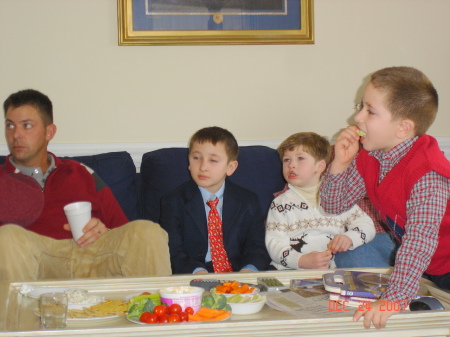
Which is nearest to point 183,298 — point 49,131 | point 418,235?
point 418,235

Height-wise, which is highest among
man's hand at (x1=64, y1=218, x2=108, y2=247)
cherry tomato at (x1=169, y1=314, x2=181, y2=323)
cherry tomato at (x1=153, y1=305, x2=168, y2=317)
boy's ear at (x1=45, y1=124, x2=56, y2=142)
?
boy's ear at (x1=45, y1=124, x2=56, y2=142)

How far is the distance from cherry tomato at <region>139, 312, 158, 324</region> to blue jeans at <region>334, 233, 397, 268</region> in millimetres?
1331

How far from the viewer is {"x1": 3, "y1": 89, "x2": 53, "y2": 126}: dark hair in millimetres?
2695

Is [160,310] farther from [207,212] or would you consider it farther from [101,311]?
[207,212]

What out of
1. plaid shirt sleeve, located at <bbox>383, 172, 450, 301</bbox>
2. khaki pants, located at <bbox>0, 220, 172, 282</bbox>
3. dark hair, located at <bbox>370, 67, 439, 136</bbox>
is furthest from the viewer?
khaki pants, located at <bbox>0, 220, 172, 282</bbox>

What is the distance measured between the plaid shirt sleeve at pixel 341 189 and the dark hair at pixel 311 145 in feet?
2.06

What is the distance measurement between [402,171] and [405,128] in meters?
0.14

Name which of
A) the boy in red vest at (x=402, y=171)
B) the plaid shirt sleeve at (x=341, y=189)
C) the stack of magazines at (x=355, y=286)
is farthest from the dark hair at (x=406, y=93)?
the stack of magazines at (x=355, y=286)

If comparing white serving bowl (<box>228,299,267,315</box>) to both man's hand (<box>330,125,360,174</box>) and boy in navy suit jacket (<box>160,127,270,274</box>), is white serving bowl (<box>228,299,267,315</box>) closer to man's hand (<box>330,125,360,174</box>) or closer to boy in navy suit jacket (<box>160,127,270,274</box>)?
man's hand (<box>330,125,360,174</box>)

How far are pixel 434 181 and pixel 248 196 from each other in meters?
1.10

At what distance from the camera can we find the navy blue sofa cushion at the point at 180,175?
2.77m

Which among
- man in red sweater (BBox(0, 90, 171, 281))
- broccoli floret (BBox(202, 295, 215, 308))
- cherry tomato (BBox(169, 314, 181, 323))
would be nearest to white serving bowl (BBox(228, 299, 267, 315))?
broccoli floret (BBox(202, 295, 215, 308))

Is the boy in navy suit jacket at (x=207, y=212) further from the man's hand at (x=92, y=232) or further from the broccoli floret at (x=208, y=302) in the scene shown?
the broccoli floret at (x=208, y=302)

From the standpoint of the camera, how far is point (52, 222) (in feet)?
8.24
